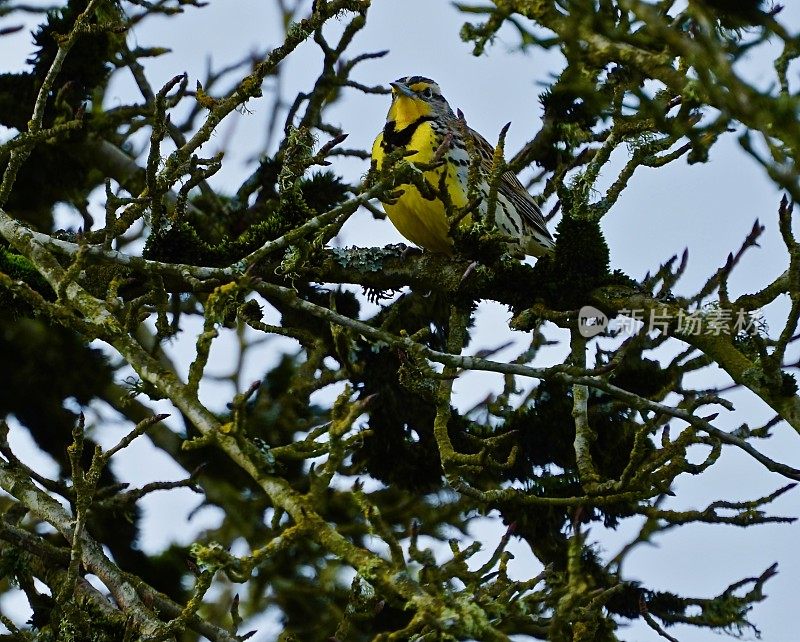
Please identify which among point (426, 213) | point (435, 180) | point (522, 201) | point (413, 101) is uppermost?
point (413, 101)

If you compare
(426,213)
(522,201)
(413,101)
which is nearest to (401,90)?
(413,101)

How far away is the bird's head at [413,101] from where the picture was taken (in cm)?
771

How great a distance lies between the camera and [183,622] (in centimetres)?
369

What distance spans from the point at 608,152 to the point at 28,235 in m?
2.50

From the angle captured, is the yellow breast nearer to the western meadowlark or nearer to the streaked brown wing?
the western meadowlark

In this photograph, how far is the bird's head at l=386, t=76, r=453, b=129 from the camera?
7711mm

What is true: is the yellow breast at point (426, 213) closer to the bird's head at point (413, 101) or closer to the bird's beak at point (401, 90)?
the bird's head at point (413, 101)

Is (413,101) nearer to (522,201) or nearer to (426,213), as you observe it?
(522,201)

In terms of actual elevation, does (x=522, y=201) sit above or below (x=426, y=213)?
above

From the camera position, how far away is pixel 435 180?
7.03m

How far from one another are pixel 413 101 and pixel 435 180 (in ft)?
3.24

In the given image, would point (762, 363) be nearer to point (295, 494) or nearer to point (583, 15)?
point (583, 15)

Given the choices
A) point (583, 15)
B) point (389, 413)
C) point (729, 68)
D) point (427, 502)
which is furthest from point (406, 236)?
point (729, 68)

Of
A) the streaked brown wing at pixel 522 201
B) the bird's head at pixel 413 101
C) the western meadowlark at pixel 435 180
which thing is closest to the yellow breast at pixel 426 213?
the western meadowlark at pixel 435 180
